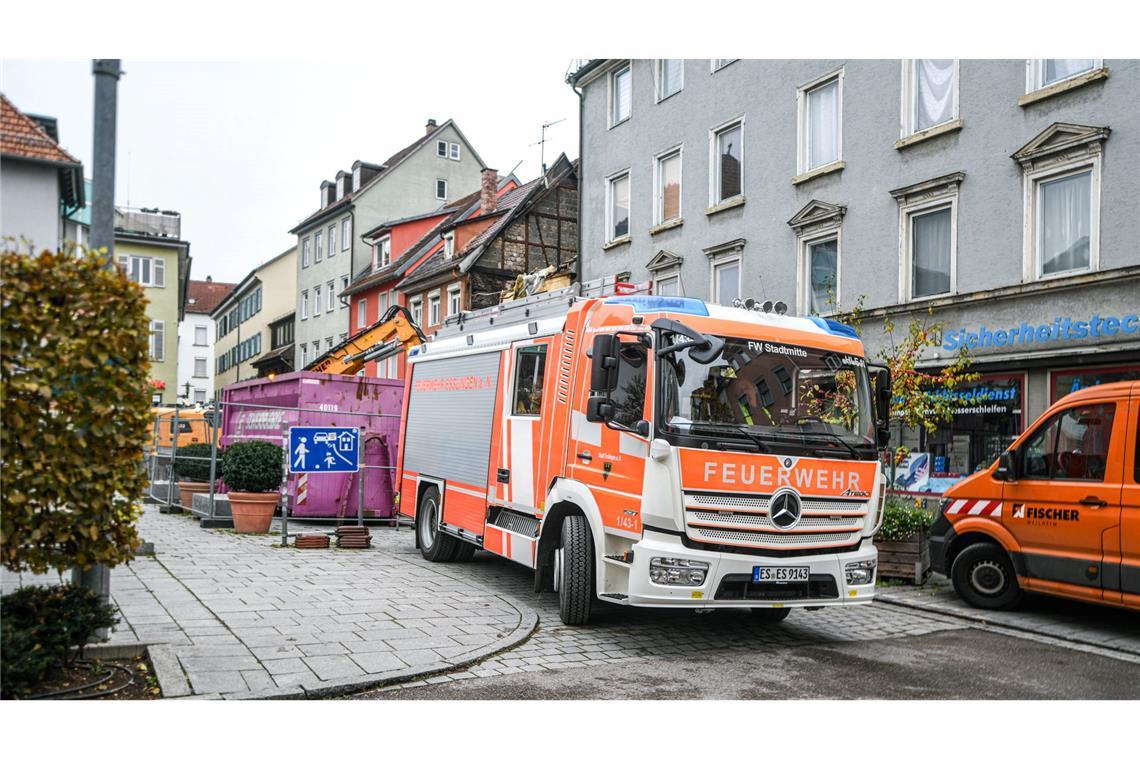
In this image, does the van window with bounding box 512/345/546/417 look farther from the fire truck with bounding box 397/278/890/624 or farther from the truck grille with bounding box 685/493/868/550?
the truck grille with bounding box 685/493/868/550

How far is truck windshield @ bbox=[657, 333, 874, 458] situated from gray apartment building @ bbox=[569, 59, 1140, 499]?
688cm

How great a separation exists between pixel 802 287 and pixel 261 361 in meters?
46.7

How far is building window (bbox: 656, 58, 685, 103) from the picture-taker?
23.8 meters

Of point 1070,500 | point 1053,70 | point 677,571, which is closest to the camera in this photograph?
point 677,571

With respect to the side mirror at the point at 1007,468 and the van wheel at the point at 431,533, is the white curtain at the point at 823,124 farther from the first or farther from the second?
the van wheel at the point at 431,533

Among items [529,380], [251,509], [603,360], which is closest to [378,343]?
[251,509]

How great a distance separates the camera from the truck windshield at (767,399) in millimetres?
7533

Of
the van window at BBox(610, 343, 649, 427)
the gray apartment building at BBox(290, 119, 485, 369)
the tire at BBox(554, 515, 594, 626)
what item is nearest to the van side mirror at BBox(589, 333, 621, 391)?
the van window at BBox(610, 343, 649, 427)

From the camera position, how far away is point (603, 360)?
7.61 meters

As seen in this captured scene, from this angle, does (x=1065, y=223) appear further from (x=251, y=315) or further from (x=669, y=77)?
(x=251, y=315)

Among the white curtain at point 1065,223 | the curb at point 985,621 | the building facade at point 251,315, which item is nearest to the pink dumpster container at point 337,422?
the curb at point 985,621

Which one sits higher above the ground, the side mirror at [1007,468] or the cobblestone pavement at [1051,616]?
the side mirror at [1007,468]

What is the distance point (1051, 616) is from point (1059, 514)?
1160mm

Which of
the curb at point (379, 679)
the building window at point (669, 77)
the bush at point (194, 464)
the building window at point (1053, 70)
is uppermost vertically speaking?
the building window at point (669, 77)
